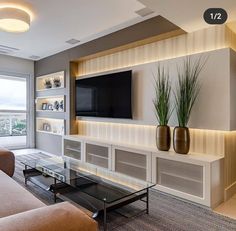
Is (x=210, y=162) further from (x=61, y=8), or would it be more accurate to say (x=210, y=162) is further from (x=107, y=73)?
(x=61, y=8)

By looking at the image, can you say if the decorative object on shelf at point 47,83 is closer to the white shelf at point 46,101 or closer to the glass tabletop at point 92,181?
the white shelf at point 46,101

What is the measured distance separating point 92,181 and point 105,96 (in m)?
1.84

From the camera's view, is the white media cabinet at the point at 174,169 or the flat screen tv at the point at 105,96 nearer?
the white media cabinet at the point at 174,169

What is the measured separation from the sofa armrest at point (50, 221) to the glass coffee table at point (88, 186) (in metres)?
0.82

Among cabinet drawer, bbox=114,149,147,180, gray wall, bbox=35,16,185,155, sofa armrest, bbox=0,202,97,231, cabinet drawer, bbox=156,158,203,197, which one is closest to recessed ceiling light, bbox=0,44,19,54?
gray wall, bbox=35,16,185,155

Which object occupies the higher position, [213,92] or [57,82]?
[57,82]

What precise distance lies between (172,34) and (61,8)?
62.4 inches

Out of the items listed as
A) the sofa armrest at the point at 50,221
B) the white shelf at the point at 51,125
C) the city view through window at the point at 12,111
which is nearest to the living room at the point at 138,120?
the sofa armrest at the point at 50,221

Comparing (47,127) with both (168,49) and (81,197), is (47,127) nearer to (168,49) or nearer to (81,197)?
(81,197)

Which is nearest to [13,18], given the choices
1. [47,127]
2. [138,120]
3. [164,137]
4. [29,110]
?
[138,120]

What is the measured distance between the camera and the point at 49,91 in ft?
18.3

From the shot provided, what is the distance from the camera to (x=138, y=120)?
141 inches

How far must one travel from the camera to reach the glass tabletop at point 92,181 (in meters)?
2.25

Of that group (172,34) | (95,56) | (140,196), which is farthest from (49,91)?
(140,196)
